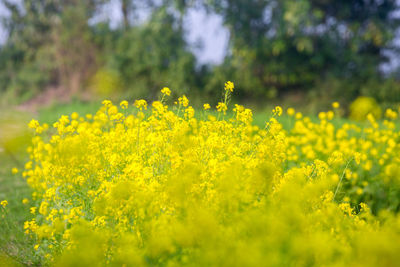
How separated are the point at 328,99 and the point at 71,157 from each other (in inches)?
480

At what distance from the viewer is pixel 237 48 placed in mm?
13047

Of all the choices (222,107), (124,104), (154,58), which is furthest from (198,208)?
(154,58)

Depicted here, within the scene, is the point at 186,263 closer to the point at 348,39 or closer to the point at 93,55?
the point at 348,39

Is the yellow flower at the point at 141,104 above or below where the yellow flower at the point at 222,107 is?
above

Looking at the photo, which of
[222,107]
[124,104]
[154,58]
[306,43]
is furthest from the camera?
[154,58]

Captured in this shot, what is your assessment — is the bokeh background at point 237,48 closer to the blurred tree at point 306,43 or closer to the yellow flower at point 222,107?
the blurred tree at point 306,43

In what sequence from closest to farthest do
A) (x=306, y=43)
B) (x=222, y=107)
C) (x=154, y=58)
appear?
(x=222, y=107), (x=306, y=43), (x=154, y=58)

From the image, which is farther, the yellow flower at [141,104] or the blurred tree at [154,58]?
the blurred tree at [154,58]

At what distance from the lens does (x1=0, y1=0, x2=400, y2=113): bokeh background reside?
12.8 meters

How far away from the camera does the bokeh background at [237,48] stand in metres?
12.8

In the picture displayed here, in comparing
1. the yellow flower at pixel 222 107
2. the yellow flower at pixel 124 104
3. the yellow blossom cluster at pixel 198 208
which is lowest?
the yellow blossom cluster at pixel 198 208

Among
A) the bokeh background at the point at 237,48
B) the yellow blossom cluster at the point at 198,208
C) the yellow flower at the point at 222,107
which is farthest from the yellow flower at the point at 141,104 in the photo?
the bokeh background at the point at 237,48

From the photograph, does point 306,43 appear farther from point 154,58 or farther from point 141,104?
point 141,104

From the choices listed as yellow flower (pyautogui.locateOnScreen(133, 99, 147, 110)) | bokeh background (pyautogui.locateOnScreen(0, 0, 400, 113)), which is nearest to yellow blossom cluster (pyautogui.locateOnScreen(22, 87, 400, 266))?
yellow flower (pyautogui.locateOnScreen(133, 99, 147, 110))
